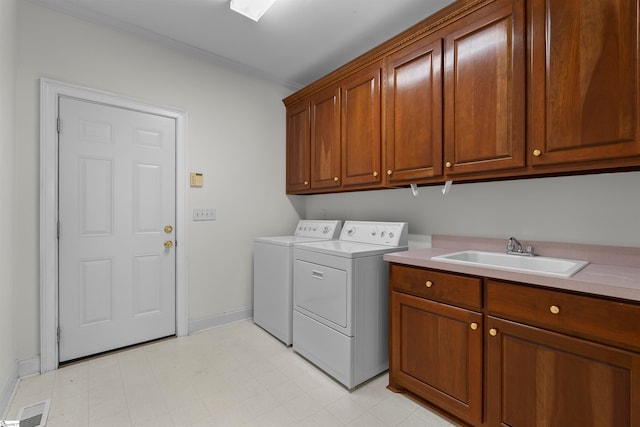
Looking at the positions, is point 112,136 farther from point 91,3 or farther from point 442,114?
point 442,114

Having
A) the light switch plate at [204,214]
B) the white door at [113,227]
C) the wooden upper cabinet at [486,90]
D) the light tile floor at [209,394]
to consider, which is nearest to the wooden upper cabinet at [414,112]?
the wooden upper cabinet at [486,90]

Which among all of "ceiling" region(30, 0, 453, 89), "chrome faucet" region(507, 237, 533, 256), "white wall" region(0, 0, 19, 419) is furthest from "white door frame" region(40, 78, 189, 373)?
"chrome faucet" region(507, 237, 533, 256)

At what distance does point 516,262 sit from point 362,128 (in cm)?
143

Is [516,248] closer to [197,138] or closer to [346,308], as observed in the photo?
[346,308]

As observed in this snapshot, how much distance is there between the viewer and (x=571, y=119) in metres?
1.30

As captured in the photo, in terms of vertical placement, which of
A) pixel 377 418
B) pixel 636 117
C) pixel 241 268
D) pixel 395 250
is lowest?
pixel 377 418

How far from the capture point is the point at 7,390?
1.65m

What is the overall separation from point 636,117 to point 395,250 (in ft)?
4.46

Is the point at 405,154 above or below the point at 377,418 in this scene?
above

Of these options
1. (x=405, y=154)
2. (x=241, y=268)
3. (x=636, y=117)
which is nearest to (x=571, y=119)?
(x=636, y=117)

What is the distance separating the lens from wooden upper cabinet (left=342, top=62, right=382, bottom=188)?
217cm

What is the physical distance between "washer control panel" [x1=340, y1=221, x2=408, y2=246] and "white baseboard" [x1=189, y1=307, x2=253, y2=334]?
4.35 ft

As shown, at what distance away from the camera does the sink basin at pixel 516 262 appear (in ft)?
4.55

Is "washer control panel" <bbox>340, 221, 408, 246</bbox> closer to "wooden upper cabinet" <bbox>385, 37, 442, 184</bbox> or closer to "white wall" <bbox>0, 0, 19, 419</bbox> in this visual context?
"wooden upper cabinet" <bbox>385, 37, 442, 184</bbox>
